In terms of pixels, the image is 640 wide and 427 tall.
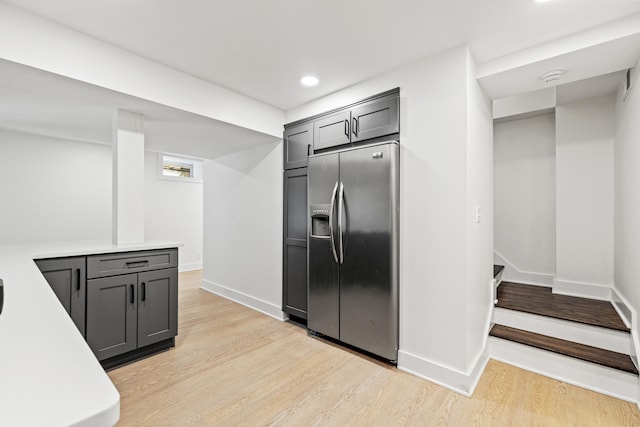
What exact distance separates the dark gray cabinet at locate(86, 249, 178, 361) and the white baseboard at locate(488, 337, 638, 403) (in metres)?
2.90

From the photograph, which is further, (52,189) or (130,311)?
(52,189)

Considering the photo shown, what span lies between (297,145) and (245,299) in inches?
86.4

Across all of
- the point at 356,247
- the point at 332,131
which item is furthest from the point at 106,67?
the point at 356,247

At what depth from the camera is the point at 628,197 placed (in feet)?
7.67

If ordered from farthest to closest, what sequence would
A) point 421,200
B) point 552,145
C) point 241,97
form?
point 552,145, point 241,97, point 421,200

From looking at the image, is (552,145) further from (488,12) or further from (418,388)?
(418,388)

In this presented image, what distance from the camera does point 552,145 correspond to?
11.7ft

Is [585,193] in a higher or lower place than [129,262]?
higher

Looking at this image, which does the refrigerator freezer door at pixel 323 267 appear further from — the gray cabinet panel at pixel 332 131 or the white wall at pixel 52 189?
the white wall at pixel 52 189

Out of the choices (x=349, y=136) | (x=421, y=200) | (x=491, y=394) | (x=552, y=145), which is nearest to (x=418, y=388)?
(x=491, y=394)

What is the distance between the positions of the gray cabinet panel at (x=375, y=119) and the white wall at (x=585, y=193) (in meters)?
2.18

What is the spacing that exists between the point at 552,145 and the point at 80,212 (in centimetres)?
643

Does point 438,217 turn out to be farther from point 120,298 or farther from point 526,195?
point 120,298

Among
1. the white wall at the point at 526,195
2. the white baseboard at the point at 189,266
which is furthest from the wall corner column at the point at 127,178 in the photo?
the white wall at the point at 526,195
